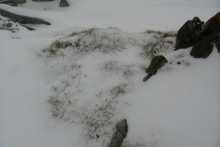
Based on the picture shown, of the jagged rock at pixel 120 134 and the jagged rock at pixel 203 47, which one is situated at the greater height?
the jagged rock at pixel 203 47

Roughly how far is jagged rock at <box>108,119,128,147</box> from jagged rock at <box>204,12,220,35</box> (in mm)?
4430

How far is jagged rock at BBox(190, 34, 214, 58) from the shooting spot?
521cm

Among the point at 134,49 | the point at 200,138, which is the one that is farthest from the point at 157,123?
the point at 134,49

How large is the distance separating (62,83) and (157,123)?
3.52 meters

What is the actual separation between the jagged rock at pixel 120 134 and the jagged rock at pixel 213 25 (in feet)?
14.5

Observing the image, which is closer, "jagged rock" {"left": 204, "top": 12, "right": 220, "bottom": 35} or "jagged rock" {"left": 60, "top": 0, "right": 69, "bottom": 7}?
"jagged rock" {"left": 204, "top": 12, "right": 220, "bottom": 35}

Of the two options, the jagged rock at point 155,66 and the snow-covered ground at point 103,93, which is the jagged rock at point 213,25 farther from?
the jagged rock at point 155,66

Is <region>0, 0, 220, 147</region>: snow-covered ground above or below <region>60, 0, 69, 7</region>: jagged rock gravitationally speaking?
below

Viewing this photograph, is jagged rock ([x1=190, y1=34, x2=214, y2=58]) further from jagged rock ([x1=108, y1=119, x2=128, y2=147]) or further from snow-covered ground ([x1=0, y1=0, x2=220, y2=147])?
jagged rock ([x1=108, y1=119, x2=128, y2=147])

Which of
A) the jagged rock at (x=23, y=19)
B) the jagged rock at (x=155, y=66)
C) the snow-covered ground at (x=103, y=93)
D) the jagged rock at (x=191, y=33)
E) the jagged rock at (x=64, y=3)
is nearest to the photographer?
the snow-covered ground at (x=103, y=93)

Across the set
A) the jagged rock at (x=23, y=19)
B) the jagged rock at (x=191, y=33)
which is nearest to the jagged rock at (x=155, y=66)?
the jagged rock at (x=191, y=33)

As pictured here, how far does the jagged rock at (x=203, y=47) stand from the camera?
5211 millimetres

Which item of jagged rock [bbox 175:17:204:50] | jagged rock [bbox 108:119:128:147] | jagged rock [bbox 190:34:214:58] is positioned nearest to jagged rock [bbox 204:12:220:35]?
jagged rock [bbox 175:17:204:50]

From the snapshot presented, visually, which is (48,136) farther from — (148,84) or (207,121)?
(207,121)
